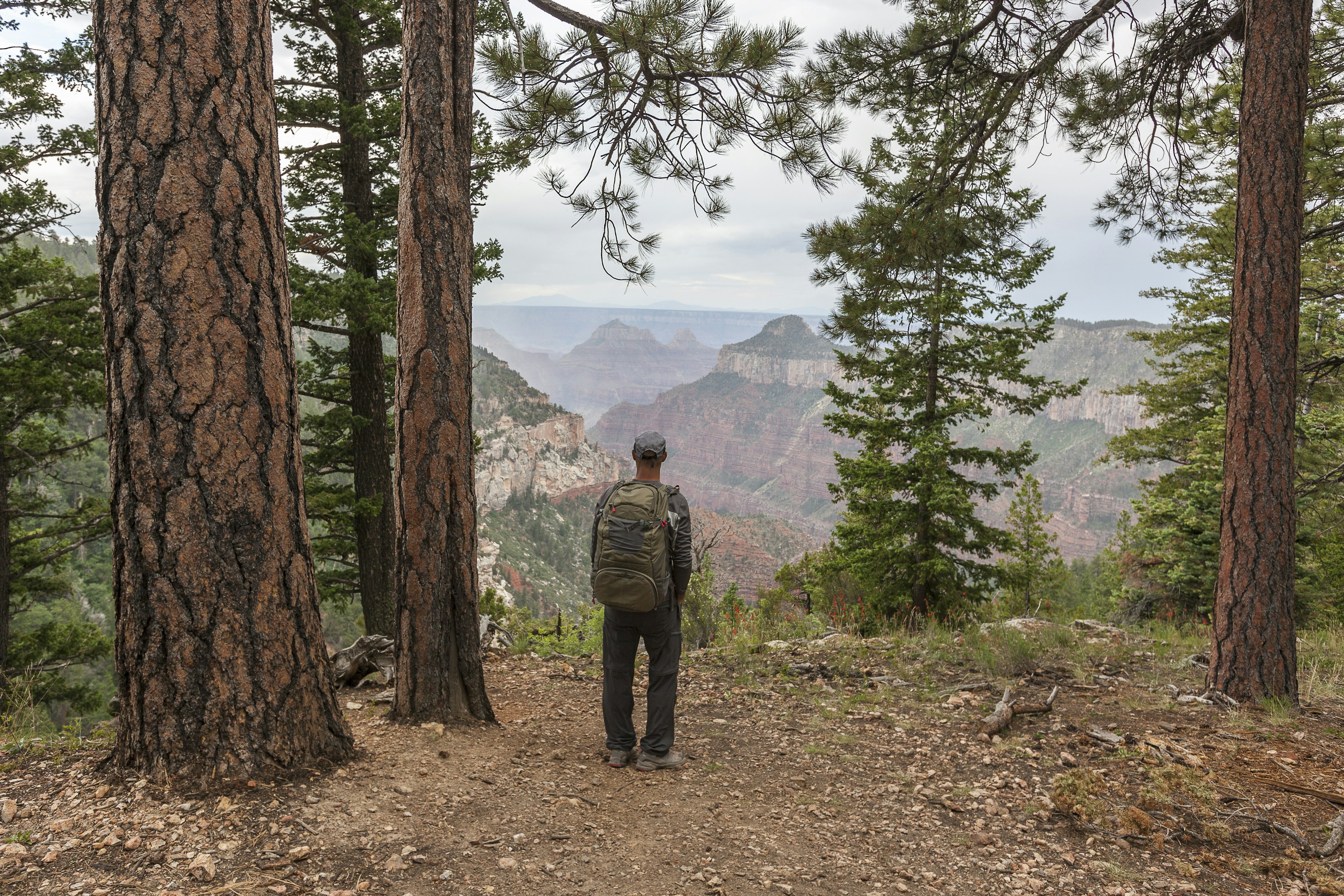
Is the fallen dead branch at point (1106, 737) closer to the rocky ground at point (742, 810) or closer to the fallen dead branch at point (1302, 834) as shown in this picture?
the rocky ground at point (742, 810)

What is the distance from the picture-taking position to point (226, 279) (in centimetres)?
233

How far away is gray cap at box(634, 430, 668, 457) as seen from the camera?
3.55 m

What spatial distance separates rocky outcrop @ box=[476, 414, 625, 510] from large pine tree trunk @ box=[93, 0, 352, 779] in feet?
185

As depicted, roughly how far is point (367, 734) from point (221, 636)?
1286mm

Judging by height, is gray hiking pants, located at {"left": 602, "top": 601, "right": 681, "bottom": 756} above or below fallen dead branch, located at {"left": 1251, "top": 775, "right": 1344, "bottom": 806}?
above

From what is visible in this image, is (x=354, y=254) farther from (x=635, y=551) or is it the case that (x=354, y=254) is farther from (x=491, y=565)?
(x=491, y=565)

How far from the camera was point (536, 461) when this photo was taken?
77500mm

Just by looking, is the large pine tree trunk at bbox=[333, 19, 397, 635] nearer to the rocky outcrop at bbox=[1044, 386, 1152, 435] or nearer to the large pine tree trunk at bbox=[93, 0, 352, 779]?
the large pine tree trunk at bbox=[93, 0, 352, 779]

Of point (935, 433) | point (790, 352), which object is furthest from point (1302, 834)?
point (790, 352)

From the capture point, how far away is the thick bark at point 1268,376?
4.24m

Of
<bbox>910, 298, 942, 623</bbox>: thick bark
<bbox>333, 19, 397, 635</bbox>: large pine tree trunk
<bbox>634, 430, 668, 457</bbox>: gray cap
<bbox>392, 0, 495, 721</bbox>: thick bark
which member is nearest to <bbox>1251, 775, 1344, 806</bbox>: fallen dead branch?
<bbox>634, 430, 668, 457</bbox>: gray cap

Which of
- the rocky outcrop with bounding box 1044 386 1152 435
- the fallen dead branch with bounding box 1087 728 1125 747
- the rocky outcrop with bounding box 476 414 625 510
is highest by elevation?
the rocky outcrop with bounding box 1044 386 1152 435

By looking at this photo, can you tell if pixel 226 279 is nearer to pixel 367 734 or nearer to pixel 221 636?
pixel 221 636

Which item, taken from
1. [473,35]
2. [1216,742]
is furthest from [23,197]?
[1216,742]
